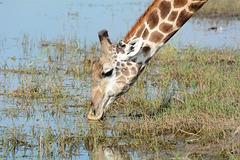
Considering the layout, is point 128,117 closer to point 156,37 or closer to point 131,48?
point 131,48

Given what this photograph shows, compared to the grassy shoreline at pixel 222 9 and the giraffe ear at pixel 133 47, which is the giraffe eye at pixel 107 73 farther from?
the grassy shoreline at pixel 222 9

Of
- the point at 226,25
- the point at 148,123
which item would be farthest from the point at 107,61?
the point at 226,25

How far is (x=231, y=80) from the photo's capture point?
8.51 m

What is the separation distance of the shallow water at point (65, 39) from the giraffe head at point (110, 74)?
1.28 ft

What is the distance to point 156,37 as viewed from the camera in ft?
22.6

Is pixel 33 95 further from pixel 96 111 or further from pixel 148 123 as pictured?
pixel 148 123

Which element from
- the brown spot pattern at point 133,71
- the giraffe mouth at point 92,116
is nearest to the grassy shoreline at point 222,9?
the brown spot pattern at point 133,71

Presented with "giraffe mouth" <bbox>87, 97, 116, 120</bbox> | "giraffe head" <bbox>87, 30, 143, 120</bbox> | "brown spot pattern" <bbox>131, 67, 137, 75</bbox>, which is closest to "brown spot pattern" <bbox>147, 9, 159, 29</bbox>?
"giraffe head" <bbox>87, 30, 143, 120</bbox>

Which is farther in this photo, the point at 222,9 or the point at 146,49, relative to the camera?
the point at 222,9

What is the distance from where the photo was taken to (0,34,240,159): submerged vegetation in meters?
5.81

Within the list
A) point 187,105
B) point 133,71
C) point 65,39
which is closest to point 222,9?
point 65,39

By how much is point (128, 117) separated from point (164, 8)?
172 cm

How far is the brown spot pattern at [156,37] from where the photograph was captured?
6883 mm

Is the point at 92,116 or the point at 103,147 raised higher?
the point at 92,116
